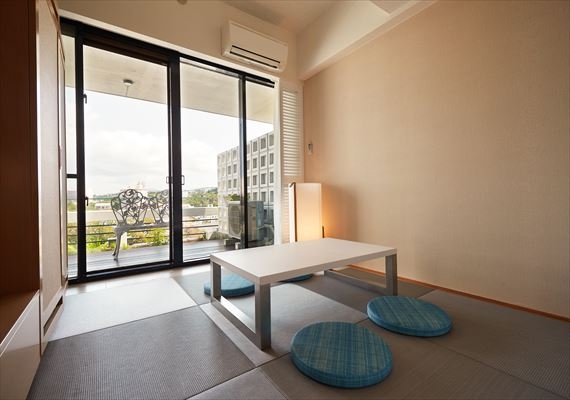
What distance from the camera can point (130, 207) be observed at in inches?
118

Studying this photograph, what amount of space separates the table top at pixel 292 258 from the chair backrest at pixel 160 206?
1.44m

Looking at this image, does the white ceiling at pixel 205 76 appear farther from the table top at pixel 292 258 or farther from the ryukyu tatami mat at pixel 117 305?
the table top at pixel 292 258

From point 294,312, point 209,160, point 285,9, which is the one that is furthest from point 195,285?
point 285,9

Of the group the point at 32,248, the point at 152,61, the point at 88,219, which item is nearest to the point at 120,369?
the point at 32,248

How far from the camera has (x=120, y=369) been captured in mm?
1280

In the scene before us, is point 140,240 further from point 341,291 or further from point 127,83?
point 341,291

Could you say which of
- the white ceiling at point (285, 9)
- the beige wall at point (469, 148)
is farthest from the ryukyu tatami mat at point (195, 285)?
the white ceiling at point (285, 9)

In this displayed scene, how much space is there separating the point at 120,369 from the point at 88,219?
6.38 ft

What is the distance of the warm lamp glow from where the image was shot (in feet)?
10.4

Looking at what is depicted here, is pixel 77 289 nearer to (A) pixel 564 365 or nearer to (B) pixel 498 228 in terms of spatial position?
(A) pixel 564 365

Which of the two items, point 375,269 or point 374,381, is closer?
point 374,381

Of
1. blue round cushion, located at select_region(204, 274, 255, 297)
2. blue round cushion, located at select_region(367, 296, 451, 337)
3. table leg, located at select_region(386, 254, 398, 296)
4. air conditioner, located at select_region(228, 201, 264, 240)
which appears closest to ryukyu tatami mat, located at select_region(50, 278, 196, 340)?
blue round cushion, located at select_region(204, 274, 255, 297)

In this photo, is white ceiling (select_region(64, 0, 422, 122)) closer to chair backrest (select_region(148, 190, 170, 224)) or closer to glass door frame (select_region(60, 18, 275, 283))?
glass door frame (select_region(60, 18, 275, 283))

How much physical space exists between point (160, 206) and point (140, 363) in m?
2.07
